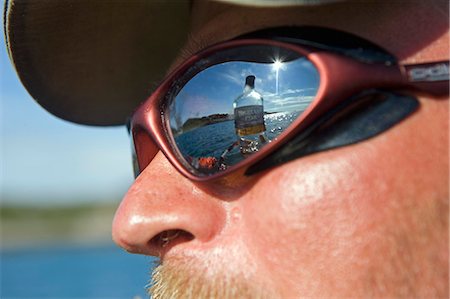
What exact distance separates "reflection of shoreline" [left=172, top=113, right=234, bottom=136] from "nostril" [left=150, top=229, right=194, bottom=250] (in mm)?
206

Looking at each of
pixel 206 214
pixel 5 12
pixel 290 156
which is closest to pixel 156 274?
pixel 206 214

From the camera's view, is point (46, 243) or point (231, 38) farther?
point (46, 243)

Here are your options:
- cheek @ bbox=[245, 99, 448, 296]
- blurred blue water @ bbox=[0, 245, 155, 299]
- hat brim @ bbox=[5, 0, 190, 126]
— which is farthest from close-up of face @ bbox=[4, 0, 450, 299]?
blurred blue water @ bbox=[0, 245, 155, 299]

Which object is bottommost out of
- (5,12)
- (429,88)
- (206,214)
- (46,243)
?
(206,214)

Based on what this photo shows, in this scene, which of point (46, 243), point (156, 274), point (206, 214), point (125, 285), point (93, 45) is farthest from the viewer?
point (46, 243)

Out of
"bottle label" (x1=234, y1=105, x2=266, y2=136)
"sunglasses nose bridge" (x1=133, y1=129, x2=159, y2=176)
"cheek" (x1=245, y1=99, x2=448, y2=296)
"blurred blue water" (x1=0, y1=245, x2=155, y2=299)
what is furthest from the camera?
"blurred blue water" (x1=0, y1=245, x2=155, y2=299)

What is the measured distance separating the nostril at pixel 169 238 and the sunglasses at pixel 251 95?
11 centimetres

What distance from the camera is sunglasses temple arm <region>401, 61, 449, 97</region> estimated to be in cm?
99

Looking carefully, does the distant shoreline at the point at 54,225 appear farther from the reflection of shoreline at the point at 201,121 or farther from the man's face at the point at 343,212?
the man's face at the point at 343,212

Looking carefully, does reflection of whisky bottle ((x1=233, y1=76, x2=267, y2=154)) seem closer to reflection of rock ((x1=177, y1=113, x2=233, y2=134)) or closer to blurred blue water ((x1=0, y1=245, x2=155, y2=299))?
reflection of rock ((x1=177, y1=113, x2=233, y2=134))

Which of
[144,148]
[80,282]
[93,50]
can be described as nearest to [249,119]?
[144,148]

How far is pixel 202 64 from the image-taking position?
117cm

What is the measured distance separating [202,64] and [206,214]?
0.96 ft

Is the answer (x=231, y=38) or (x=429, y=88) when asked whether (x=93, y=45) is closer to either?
(x=231, y=38)
